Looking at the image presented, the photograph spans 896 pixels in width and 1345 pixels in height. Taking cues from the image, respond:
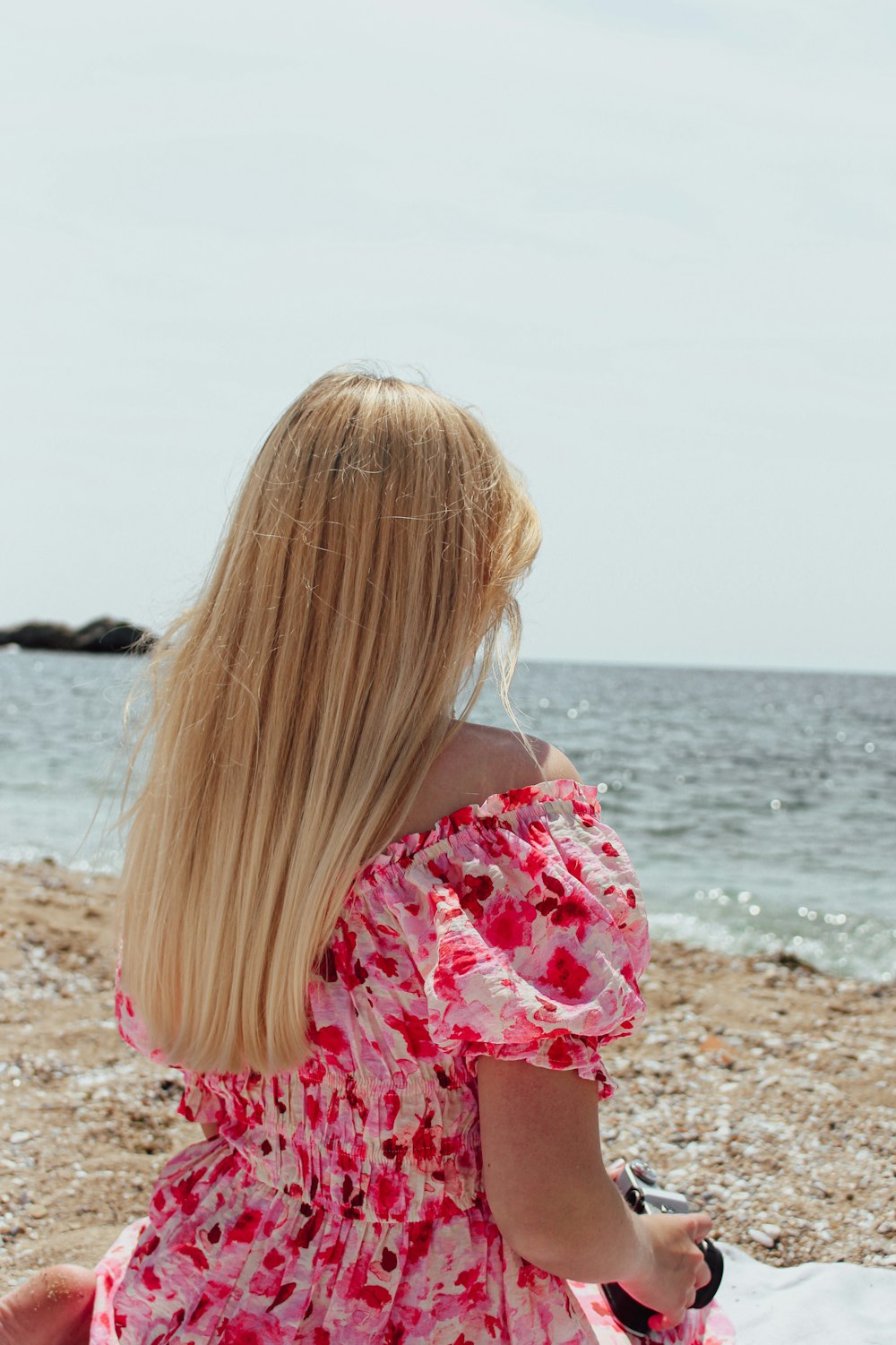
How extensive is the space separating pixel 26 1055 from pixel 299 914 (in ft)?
9.54

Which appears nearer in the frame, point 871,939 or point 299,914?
point 299,914

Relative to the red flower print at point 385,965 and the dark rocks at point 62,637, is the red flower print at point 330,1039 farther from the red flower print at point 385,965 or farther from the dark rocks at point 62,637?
the dark rocks at point 62,637

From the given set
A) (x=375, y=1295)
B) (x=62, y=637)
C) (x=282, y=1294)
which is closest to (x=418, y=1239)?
(x=375, y=1295)

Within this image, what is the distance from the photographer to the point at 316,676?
165cm

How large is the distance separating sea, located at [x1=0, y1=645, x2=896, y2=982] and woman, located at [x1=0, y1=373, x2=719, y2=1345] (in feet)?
0.77

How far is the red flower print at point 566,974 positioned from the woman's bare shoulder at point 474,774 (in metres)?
0.24

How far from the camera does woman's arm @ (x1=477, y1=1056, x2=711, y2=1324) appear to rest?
→ 1483mm

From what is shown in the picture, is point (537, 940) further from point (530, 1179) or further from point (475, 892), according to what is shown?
point (530, 1179)

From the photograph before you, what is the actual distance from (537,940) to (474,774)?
0.82ft

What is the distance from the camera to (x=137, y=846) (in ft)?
6.16

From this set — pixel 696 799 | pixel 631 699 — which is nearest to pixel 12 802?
pixel 696 799

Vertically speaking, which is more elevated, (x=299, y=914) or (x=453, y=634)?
(x=453, y=634)

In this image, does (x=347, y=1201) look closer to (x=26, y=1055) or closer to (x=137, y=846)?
(x=137, y=846)

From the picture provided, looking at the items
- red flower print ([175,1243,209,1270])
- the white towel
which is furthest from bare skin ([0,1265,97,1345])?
the white towel
